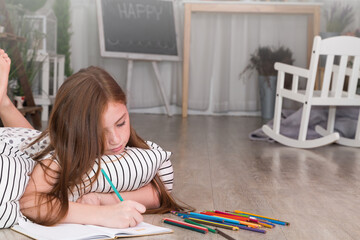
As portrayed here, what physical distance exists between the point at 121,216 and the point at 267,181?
0.90 metres

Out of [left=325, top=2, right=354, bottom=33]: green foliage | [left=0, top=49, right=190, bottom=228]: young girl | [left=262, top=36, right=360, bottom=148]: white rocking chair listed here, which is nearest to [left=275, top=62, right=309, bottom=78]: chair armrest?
[left=262, top=36, right=360, bottom=148]: white rocking chair

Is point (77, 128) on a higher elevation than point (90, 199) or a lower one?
higher

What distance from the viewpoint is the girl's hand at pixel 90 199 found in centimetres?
141

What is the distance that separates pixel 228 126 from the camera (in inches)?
152

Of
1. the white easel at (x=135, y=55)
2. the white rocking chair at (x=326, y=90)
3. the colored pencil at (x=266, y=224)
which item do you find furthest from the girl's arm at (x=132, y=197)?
the white easel at (x=135, y=55)

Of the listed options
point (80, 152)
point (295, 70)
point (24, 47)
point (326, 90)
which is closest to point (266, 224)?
point (80, 152)

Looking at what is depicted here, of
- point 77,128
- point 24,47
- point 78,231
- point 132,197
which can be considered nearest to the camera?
point 78,231

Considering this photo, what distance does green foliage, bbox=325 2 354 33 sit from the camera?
420 cm

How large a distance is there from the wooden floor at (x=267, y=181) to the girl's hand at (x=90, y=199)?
128 millimetres

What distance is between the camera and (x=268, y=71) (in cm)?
435

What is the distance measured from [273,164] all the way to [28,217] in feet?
4.37

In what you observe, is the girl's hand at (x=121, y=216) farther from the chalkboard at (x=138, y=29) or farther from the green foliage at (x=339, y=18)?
the green foliage at (x=339, y=18)

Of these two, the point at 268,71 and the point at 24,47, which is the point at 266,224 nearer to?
the point at 24,47

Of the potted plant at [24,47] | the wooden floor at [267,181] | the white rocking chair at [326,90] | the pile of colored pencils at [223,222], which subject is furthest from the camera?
the potted plant at [24,47]
